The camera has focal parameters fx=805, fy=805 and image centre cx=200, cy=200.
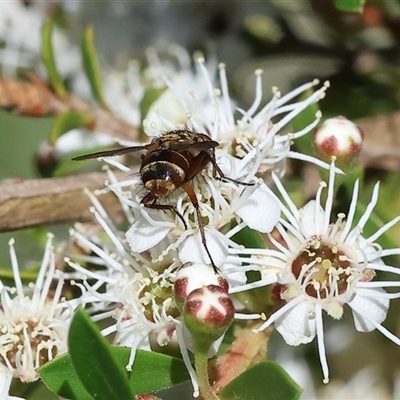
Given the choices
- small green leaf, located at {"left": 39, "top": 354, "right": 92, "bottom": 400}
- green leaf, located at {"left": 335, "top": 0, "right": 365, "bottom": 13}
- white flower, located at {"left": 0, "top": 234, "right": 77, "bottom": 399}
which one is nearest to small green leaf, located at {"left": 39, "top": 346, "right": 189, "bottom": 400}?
small green leaf, located at {"left": 39, "top": 354, "right": 92, "bottom": 400}

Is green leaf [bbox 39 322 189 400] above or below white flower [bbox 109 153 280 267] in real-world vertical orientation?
below

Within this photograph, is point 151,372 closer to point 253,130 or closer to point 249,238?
point 249,238

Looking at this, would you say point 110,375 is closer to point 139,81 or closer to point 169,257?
point 169,257

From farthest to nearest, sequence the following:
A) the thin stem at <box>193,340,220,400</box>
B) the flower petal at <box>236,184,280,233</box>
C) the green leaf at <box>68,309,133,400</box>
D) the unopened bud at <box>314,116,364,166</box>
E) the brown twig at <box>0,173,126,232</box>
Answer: the brown twig at <box>0,173,126,232</box>
the unopened bud at <box>314,116,364,166</box>
the flower petal at <box>236,184,280,233</box>
the thin stem at <box>193,340,220,400</box>
the green leaf at <box>68,309,133,400</box>

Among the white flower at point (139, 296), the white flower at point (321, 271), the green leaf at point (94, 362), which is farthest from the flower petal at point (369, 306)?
the green leaf at point (94, 362)

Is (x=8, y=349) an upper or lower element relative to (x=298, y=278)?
lower

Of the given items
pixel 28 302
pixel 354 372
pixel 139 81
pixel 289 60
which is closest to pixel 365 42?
pixel 289 60

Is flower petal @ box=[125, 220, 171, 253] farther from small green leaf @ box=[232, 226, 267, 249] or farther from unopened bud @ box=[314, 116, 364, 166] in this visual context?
unopened bud @ box=[314, 116, 364, 166]

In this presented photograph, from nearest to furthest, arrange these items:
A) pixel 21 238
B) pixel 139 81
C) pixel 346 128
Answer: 1. pixel 346 128
2. pixel 21 238
3. pixel 139 81
